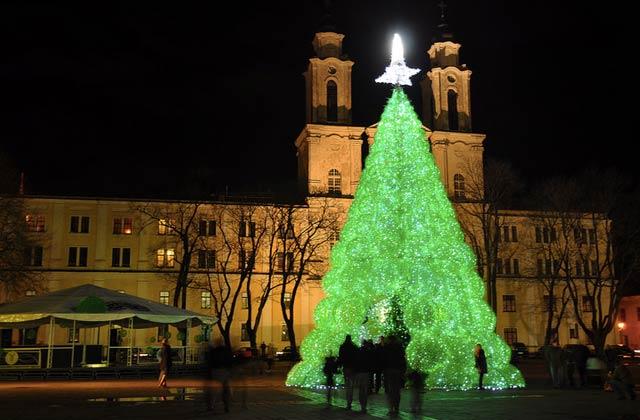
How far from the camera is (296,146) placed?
73.1m

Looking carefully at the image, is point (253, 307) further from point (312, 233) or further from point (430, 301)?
point (430, 301)

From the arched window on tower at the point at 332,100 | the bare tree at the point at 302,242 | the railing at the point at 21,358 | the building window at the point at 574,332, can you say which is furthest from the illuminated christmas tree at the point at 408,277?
the building window at the point at 574,332

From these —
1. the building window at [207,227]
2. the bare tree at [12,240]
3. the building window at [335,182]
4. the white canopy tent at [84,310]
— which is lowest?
the white canopy tent at [84,310]

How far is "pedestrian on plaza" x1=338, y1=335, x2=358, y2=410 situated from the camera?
1753 centimetres

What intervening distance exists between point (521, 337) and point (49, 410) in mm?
57160

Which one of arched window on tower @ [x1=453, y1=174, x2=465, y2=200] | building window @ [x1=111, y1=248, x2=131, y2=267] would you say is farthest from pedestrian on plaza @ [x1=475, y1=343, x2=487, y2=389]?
arched window on tower @ [x1=453, y1=174, x2=465, y2=200]

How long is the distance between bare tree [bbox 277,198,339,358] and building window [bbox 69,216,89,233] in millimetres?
17152

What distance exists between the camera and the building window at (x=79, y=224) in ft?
207

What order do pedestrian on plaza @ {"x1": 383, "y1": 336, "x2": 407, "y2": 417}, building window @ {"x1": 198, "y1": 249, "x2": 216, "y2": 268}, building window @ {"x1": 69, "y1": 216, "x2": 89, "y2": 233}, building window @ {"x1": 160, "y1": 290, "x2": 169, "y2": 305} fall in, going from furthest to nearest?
building window @ {"x1": 160, "y1": 290, "x2": 169, "y2": 305} < building window @ {"x1": 69, "y1": 216, "x2": 89, "y2": 233} < building window @ {"x1": 198, "y1": 249, "x2": 216, "y2": 268} < pedestrian on plaza @ {"x1": 383, "y1": 336, "x2": 407, "y2": 417}

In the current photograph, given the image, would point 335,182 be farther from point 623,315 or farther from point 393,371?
point 393,371

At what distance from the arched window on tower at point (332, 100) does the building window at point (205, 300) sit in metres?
20.1

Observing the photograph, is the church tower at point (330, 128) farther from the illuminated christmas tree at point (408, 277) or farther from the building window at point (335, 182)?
the illuminated christmas tree at point (408, 277)

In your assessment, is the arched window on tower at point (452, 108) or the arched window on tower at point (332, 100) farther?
the arched window on tower at point (452, 108)

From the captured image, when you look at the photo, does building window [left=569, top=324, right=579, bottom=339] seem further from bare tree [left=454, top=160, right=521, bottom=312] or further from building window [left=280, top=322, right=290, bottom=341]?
building window [left=280, top=322, right=290, bottom=341]
